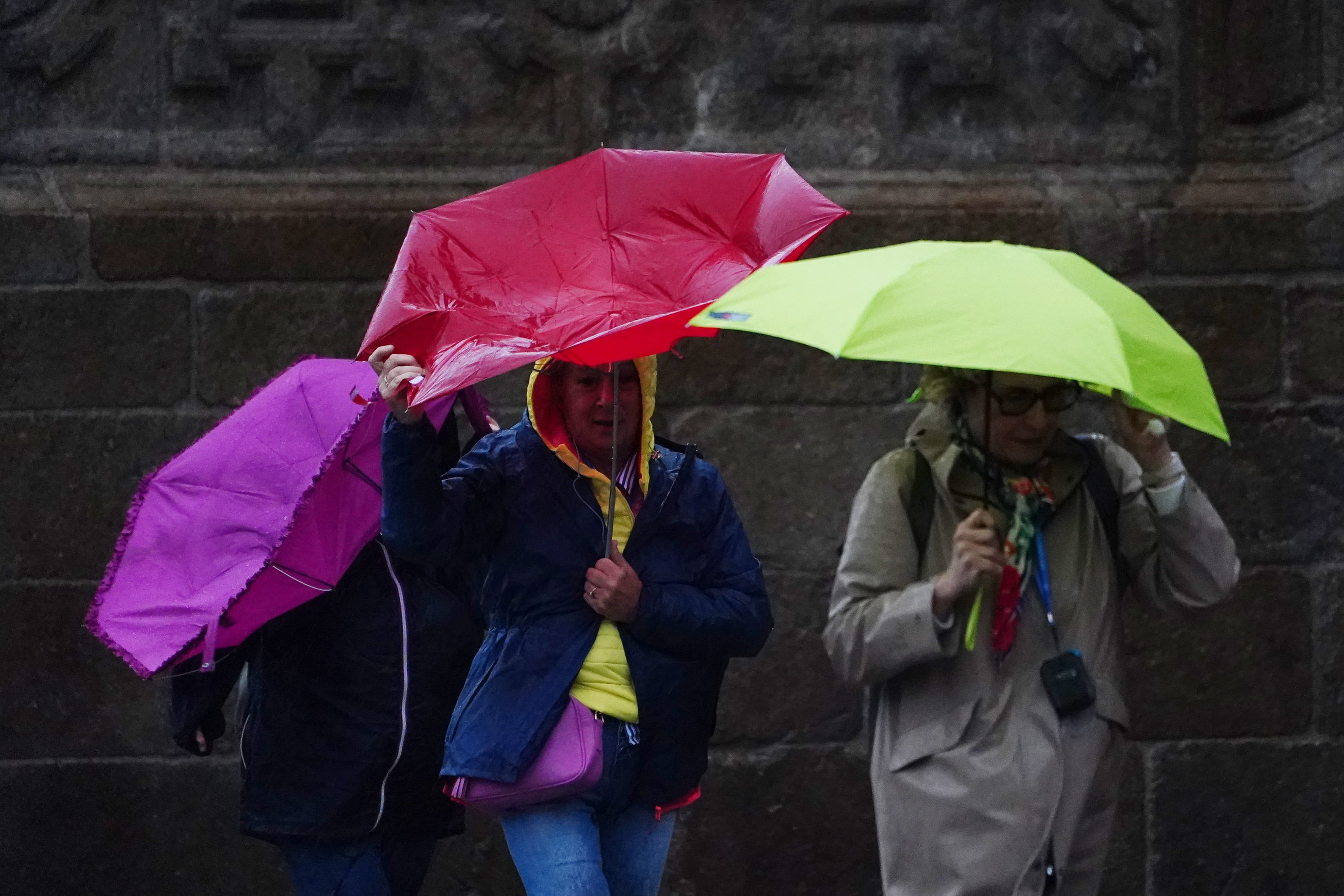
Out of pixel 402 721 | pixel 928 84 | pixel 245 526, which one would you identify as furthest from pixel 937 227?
pixel 245 526

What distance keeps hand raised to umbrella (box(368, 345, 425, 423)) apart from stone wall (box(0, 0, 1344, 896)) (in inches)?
76.2

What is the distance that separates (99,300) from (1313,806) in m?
3.84

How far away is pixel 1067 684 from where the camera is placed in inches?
132

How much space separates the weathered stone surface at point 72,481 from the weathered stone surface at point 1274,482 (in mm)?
2931

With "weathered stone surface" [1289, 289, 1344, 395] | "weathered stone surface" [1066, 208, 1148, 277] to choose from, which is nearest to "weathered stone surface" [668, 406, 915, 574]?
"weathered stone surface" [1066, 208, 1148, 277]

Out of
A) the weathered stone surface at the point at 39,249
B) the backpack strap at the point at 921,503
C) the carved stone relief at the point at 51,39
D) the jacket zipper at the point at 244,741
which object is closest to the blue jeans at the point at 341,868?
the jacket zipper at the point at 244,741

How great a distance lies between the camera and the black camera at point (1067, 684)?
3344 millimetres

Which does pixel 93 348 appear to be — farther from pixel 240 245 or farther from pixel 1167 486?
pixel 1167 486


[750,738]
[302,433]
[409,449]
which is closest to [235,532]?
[302,433]

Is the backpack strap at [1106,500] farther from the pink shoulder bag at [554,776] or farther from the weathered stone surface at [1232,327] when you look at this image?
the weathered stone surface at [1232,327]

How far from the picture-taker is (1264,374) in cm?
519

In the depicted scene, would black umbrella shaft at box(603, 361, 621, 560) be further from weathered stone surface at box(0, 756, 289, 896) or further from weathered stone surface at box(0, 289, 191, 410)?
weathered stone surface at box(0, 756, 289, 896)

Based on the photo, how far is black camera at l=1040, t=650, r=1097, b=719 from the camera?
334 centimetres

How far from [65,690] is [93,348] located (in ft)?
3.27
